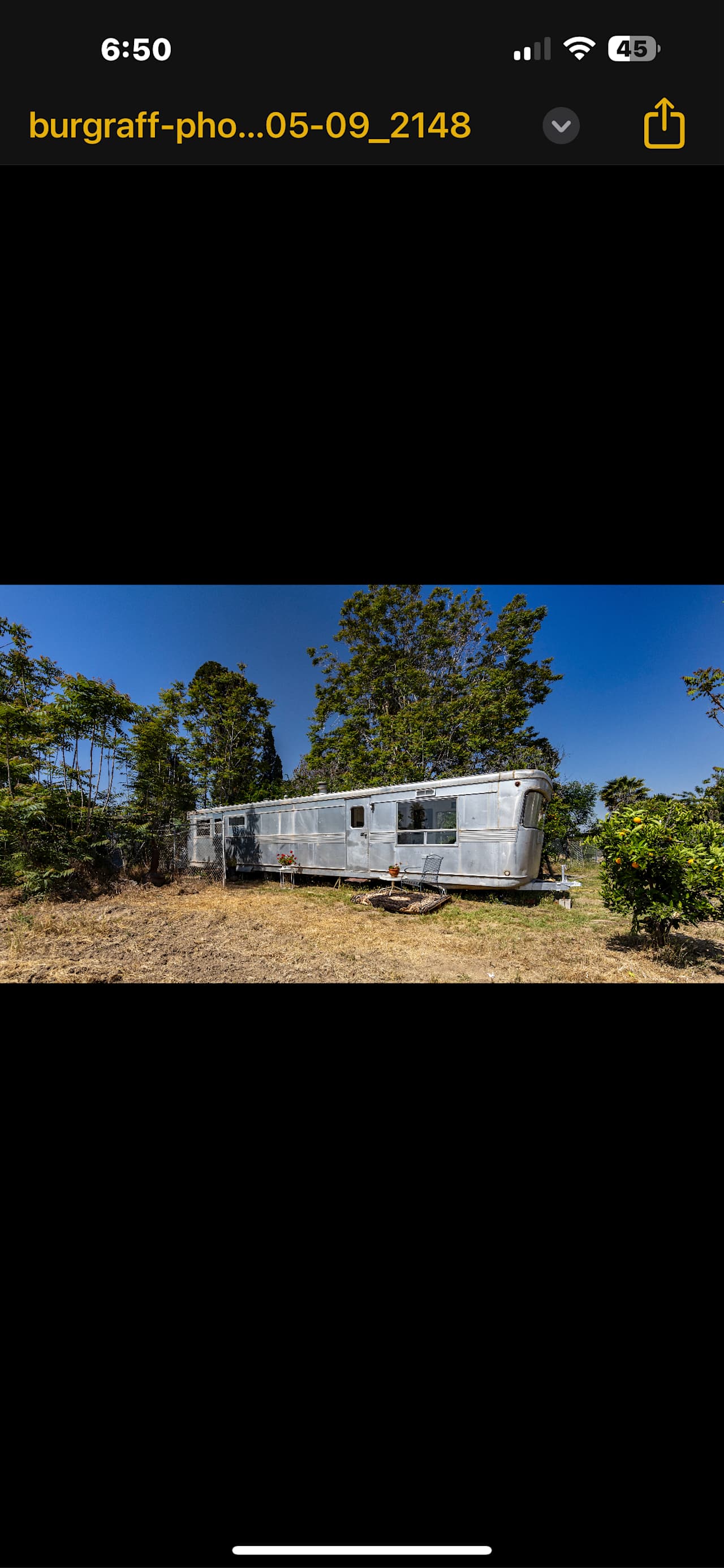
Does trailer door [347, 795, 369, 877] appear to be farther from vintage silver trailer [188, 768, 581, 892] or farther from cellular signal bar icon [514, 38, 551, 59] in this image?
cellular signal bar icon [514, 38, 551, 59]

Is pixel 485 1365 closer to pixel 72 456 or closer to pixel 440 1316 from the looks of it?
pixel 440 1316

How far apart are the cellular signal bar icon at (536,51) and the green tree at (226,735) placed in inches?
301

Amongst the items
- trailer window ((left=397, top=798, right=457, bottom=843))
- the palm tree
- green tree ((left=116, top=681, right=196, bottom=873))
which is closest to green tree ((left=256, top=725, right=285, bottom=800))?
green tree ((left=116, top=681, right=196, bottom=873))

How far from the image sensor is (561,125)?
806 mm

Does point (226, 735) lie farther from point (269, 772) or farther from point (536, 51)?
point (536, 51)

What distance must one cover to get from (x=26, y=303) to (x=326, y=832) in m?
6.81

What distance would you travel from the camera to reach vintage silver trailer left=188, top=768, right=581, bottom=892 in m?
5.52

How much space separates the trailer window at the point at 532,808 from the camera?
5.45m

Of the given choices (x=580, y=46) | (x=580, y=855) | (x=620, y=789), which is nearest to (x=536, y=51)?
(x=580, y=46)

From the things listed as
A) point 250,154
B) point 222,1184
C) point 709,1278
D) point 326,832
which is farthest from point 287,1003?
point 326,832

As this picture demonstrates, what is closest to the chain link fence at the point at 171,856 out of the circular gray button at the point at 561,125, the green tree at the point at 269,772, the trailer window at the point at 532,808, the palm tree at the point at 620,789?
the green tree at the point at 269,772

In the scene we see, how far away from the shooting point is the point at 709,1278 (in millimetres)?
901

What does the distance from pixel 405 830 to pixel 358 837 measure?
3.05 feet

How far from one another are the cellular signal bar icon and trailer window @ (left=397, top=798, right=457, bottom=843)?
554 cm
